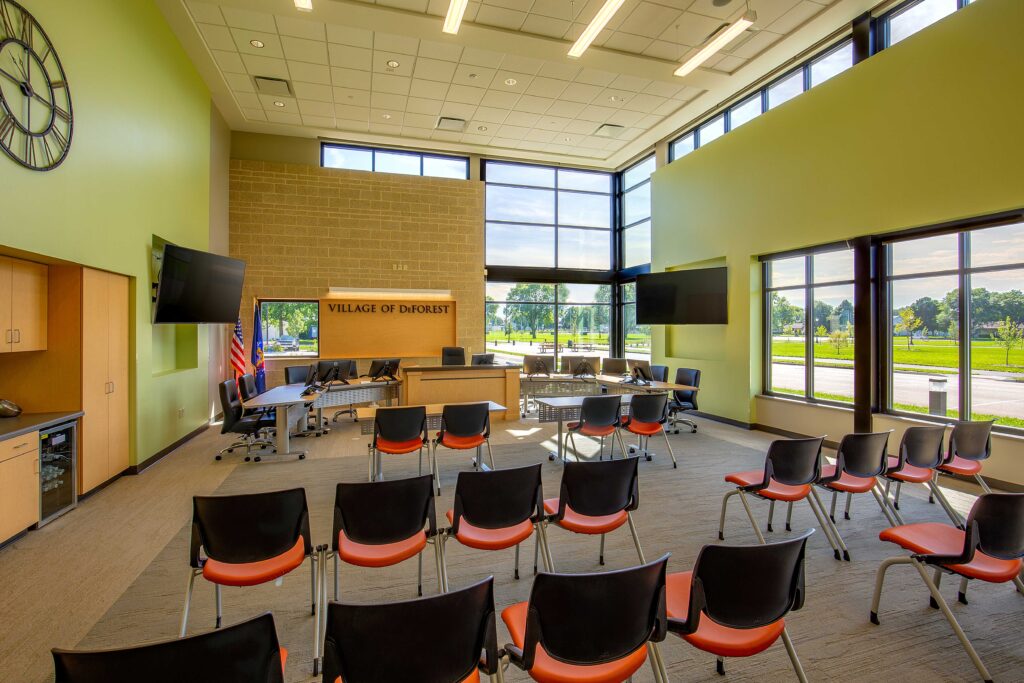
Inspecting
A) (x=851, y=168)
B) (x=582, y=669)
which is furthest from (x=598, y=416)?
(x=851, y=168)

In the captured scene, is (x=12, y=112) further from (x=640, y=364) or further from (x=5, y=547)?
(x=640, y=364)

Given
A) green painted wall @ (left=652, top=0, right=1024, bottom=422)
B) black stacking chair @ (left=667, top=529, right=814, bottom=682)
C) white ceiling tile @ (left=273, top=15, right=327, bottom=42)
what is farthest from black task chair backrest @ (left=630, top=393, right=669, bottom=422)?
white ceiling tile @ (left=273, top=15, right=327, bottom=42)

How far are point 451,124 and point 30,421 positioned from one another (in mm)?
7545

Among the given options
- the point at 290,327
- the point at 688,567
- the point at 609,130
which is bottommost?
the point at 688,567

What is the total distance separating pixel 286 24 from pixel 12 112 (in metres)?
3.66

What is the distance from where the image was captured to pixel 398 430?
4.30m

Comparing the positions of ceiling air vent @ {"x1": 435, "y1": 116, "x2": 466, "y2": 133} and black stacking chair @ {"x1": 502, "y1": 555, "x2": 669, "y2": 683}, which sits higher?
ceiling air vent @ {"x1": 435, "y1": 116, "x2": 466, "y2": 133}

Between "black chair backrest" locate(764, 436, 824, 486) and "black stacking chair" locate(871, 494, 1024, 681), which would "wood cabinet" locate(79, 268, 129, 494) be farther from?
"black stacking chair" locate(871, 494, 1024, 681)

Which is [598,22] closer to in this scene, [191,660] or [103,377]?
[191,660]

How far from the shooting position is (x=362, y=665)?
1313mm

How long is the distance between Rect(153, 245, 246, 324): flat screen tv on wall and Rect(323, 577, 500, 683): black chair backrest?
5453 millimetres

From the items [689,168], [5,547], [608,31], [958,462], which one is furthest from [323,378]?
[689,168]

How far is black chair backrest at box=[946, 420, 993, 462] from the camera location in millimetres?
3580

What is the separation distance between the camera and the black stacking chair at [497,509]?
8.11ft
